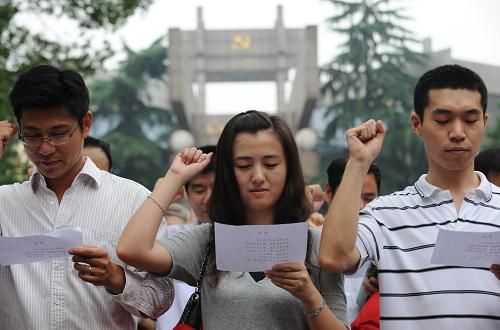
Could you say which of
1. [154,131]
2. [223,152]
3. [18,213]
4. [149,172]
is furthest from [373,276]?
[154,131]

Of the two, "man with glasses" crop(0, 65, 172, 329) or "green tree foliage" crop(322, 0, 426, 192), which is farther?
"green tree foliage" crop(322, 0, 426, 192)

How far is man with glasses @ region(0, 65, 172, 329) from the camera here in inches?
109

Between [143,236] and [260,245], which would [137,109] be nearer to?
[143,236]

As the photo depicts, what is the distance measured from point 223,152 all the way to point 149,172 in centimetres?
2569

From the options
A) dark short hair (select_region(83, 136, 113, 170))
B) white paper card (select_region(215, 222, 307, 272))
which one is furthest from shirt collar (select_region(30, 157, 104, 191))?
dark short hair (select_region(83, 136, 113, 170))

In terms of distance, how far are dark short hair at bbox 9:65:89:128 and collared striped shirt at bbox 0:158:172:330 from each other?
0.23 m

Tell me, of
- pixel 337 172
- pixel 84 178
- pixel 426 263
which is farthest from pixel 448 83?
pixel 337 172

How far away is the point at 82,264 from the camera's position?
102 inches

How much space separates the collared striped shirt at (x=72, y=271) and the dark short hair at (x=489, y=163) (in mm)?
1922

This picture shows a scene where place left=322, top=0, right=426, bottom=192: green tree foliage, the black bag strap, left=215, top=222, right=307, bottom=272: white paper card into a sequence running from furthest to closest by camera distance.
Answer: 1. left=322, top=0, right=426, bottom=192: green tree foliage
2. the black bag strap
3. left=215, top=222, right=307, bottom=272: white paper card

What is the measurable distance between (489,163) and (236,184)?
1.83 m

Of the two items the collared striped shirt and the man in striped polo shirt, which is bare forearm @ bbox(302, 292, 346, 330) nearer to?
the man in striped polo shirt

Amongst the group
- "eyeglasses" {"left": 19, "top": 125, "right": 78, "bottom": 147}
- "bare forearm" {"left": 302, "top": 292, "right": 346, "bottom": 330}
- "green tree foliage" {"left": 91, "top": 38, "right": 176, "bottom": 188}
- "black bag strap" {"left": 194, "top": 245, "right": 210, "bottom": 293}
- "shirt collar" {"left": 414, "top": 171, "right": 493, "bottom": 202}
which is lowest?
"green tree foliage" {"left": 91, "top": 38, "right": 176, "bottom": 188}

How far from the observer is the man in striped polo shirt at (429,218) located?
2557 millimetres
